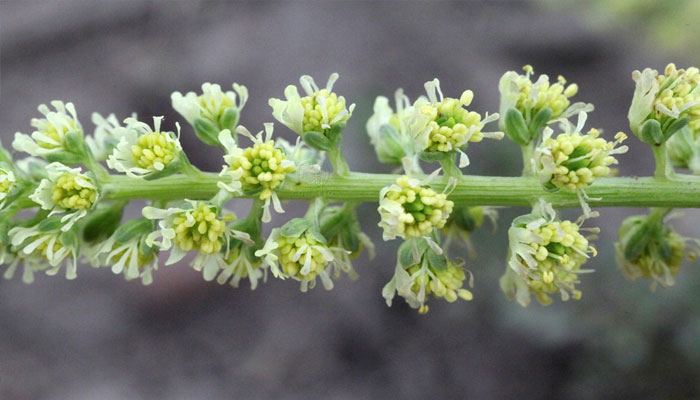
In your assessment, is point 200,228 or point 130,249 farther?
point 130,249

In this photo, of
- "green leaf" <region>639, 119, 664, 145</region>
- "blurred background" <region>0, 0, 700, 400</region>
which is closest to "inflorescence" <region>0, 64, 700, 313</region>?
"green leaf" <region>639, 119, 664, 145</region>

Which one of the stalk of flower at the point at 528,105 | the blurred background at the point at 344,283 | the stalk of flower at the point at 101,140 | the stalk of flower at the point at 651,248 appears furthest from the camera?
the blurred background at the point at 344,283

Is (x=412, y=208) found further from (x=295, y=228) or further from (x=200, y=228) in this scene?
(x=200, y=228)

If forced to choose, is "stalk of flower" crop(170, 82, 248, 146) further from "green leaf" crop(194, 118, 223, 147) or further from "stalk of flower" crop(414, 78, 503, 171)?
"stalk of flower" crop(414, 78, 503, 171)

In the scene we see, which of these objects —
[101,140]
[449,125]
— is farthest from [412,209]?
[101,140]

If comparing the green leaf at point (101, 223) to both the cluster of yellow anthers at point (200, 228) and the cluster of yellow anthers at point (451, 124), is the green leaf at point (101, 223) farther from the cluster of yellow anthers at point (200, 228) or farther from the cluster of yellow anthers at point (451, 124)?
the cluster of yellow anthers at point (451, 124)

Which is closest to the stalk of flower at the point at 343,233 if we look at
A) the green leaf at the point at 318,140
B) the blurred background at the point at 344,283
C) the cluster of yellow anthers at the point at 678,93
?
the green leaf at the point at 318,140
